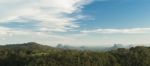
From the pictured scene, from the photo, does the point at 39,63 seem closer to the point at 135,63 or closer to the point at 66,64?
the point at 66,64

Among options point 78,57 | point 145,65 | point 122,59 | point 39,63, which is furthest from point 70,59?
point 145,65

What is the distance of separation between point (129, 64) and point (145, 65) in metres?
10.8

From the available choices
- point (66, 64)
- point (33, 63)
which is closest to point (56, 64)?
point (66, 64)

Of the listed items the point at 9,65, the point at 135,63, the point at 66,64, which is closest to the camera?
the point at 66,64

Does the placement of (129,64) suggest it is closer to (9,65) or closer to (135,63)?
(135,63)

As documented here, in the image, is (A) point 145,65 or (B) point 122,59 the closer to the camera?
(A) point 145,65

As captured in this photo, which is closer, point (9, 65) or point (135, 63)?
point (135, 63)

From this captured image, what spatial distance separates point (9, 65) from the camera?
19975 centimetres

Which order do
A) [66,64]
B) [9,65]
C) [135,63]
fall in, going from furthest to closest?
[9,65] < [135,63] < [66,64]

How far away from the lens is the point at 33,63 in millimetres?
184125

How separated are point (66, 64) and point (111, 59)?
35716 mm

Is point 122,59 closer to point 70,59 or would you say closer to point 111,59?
point 111,59

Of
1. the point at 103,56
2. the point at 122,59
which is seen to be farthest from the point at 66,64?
the point at 122,59

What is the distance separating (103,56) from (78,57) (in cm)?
1863
